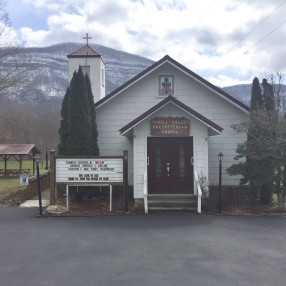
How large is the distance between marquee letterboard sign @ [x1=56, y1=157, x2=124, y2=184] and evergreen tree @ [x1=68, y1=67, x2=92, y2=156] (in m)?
1.53

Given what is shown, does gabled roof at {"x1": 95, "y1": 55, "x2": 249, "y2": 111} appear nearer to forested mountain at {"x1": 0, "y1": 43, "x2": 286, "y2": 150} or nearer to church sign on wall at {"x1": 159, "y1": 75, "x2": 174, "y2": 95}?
church sign on wall at {"x1": 159, "y1": 75, "x2": 174, "y2": 95}

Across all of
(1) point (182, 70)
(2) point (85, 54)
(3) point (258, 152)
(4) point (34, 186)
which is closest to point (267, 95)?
(3) point (258, 152)

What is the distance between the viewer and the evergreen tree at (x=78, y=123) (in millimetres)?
13148

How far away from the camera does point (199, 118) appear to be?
11688 mm

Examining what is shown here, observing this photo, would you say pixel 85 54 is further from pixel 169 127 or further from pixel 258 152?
pixel 258 152

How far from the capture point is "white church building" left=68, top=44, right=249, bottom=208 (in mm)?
12062

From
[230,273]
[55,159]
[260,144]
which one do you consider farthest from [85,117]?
[230,273]

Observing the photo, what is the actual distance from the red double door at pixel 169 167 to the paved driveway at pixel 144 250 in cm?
197

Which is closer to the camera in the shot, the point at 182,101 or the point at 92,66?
the point at 182,101

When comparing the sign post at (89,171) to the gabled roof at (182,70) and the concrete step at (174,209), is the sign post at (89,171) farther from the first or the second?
the gabled roof at (182,70)

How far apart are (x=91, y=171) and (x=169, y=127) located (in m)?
3.43

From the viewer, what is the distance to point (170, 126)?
12.0 metres

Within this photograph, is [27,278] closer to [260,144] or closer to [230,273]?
[230,273]

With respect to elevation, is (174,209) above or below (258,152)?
below
